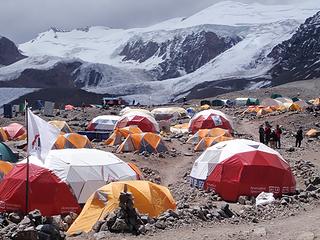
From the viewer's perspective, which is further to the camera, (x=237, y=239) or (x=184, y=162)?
(x=184, y=162)

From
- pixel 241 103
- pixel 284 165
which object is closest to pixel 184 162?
pixel 284 165

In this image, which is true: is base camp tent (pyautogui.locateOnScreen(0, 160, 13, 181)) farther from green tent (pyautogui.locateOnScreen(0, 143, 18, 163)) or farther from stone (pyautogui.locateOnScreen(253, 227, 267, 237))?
stone (pyautogui.locateOnScreen(253, 227, 267, 237))

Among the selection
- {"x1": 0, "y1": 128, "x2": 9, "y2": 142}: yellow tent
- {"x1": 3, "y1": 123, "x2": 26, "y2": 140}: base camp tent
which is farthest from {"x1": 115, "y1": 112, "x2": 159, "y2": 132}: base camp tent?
{"x1": 0, "y1": 128, "x2": 9, "y2": 142}: yellow tent

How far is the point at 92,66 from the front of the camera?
615 ft

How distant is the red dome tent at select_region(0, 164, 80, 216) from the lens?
17.5m

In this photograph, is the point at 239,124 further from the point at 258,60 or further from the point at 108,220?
the point at 258,60

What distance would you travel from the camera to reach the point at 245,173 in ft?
64.5

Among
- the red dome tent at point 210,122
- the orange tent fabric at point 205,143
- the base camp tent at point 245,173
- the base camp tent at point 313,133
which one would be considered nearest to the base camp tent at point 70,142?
the orange tent fabric at point 205,143

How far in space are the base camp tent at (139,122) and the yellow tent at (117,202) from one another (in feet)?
84.1

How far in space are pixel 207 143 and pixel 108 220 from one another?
2089 cm

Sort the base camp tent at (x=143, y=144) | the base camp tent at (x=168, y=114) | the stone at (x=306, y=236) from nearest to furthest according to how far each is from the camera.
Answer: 1. the stone at (x=306, y=236)
2. the base camp tent at (x=143, y=144)
3. the base camp tent at (x=168, y=114)

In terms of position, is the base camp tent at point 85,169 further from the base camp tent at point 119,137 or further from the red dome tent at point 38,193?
the base camp tent at point 119,137

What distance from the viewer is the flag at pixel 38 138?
1357 cm

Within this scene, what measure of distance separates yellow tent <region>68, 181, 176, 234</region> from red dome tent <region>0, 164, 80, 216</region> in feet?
9.40
